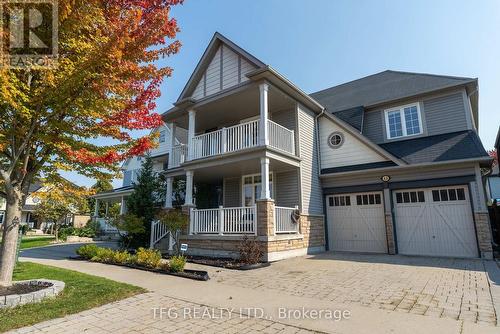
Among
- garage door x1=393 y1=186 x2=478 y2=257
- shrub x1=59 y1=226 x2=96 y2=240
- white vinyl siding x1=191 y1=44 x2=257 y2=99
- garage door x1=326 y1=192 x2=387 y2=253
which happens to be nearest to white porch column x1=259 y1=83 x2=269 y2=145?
white vinyl siding x1=191 y1=44 x2=257 y2=99

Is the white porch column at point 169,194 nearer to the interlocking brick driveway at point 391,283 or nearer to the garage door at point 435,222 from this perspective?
the interlocking brick driveway at point 391,283

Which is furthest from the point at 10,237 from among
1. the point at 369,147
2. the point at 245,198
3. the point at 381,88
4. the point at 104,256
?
the point at 381,88

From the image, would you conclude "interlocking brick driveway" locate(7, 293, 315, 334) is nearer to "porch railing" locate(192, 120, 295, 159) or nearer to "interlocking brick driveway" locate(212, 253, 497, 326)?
"interlocking brick driveway" locate(212, 253, 497, 326)

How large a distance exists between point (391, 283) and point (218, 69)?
10.8 meters

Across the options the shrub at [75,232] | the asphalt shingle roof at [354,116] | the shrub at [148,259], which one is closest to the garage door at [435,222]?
the asphalt shingle roof at [354,116]

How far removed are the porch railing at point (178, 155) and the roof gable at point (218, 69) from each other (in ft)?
7.48

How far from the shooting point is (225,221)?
1129 cm

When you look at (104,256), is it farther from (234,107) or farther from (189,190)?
(234,107)

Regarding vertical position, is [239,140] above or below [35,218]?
above

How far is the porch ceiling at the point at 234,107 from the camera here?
12.3 meters

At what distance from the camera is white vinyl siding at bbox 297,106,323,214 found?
12445 millimetres

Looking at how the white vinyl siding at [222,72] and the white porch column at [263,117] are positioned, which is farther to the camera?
the white vinyl siding at [222,72]

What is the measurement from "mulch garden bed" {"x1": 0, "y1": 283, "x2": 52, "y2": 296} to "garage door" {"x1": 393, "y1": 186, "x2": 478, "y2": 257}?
11.5 metres

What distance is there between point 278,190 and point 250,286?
6.99 m
